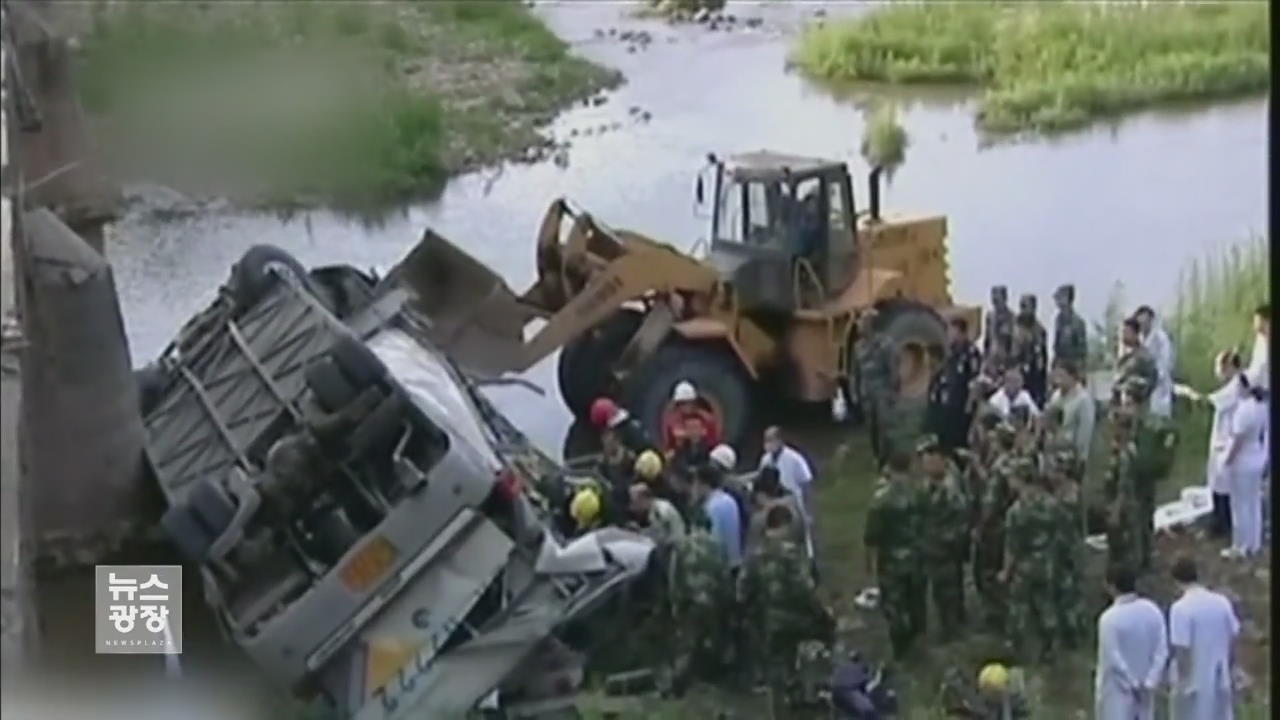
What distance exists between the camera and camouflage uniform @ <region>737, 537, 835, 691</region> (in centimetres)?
330

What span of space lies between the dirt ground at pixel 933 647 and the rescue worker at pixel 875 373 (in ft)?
0.33

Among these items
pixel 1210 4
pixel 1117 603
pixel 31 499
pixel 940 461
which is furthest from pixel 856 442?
pixel 31 499

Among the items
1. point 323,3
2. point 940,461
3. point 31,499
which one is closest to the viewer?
point 31,499

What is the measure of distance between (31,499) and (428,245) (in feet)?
1.80

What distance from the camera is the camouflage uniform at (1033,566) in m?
3.37

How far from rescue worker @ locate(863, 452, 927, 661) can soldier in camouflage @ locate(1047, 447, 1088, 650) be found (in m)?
0.16

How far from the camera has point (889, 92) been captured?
11.2 ft

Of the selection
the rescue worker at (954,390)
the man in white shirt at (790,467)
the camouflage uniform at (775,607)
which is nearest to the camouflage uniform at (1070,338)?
the rescue worker at (954,390)

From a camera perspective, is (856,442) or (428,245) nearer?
(428,245)

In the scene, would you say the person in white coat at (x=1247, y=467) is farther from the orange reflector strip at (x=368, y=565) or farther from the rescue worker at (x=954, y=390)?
the orange reflector strip at (x=368, y=565)

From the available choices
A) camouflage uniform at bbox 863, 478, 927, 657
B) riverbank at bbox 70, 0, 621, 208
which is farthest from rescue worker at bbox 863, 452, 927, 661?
riverbank at bbox 70, 0, 621, 208

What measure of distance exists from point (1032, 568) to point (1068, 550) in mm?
52

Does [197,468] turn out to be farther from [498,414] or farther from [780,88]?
[780,88]

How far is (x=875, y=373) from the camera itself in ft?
11.9
